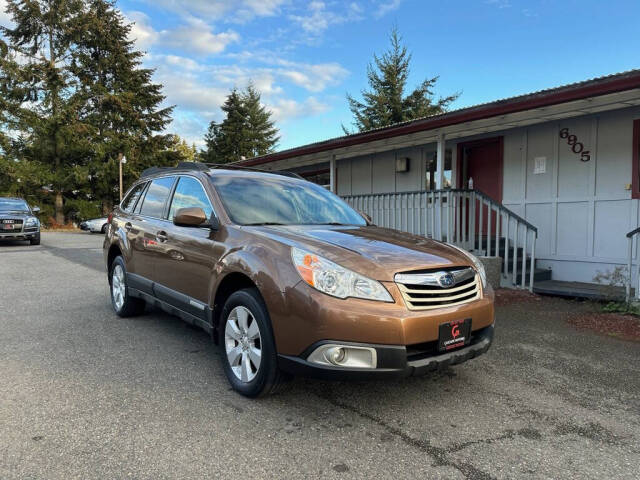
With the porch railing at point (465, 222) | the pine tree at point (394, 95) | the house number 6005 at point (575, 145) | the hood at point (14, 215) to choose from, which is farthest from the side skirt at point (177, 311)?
the pine tree at point (394, 95)

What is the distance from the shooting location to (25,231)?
1491 centimetres

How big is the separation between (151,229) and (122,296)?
1.31m

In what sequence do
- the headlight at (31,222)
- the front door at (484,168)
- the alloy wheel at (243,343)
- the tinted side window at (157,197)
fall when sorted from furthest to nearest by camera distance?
the headlight at (31,222), the front door at (484,168), the tinted side window at (157,197), the alloy wheel at (243,343)

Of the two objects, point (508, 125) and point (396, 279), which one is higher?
point (508, 125)

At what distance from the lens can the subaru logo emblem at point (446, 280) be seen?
2883mm

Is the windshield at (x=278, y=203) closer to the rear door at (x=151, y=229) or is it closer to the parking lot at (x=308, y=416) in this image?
the rear door at (x=151, y=229)

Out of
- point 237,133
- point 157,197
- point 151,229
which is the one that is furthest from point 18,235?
point 237,133

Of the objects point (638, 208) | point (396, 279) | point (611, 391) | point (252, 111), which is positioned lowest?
point (611, 391)

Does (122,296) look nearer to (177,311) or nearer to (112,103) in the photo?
(177,311)

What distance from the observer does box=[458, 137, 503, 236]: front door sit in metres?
8.96

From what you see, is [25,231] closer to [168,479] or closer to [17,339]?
[17,339]

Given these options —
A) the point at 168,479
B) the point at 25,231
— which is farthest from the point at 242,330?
the point at 25,231

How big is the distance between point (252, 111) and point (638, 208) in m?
38.0

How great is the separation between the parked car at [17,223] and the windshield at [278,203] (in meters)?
14.0
